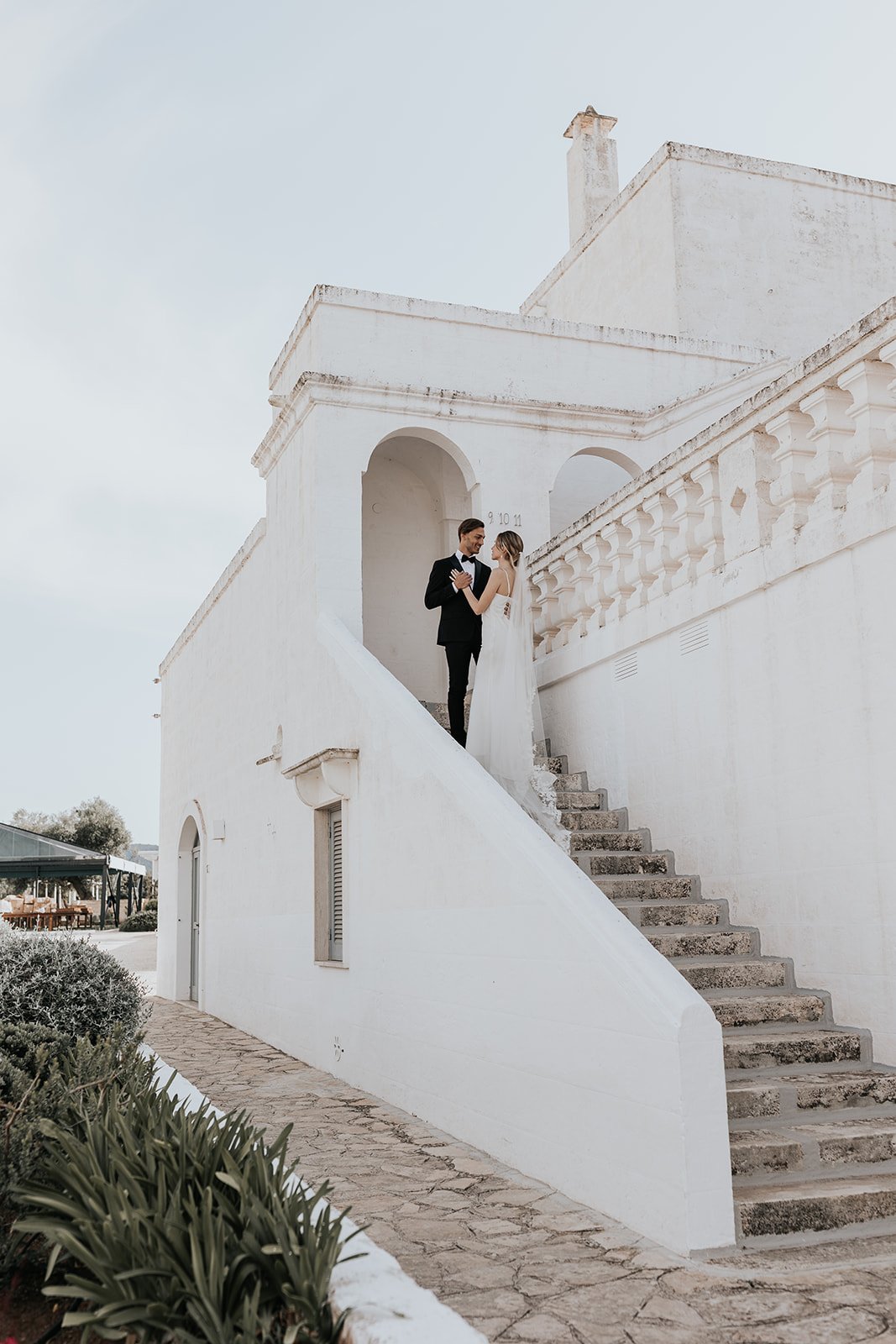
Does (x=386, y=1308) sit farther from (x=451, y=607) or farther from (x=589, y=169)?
(x=589, y=169)

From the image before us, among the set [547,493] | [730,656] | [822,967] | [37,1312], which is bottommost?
[37,1312]

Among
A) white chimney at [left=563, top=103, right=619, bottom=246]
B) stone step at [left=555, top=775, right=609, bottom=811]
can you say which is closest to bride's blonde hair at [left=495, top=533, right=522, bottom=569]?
stone step at [left=555, top=775, right=609, bottom=811]

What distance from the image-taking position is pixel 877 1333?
3.25m

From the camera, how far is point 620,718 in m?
7.73

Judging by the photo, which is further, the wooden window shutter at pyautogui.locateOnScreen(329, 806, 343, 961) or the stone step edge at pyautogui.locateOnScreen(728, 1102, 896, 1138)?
the wooden window shutter at pyautogui.locateOnScreen(329, 806, 343, 961)

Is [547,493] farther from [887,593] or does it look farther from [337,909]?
[887,593]

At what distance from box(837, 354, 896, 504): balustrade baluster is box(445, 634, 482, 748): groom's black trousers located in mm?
3268

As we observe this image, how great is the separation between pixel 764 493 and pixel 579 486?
5475 millimetres

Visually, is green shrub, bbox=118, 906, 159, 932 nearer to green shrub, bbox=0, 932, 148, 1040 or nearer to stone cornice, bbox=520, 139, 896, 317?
stone cornice, bbox=520, 139, 896, 317

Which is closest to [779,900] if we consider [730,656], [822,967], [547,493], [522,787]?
[822,967]

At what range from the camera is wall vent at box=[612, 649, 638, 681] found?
297 inches

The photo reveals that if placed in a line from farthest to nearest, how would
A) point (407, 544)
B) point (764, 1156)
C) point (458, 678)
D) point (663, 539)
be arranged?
point (407, 544) < point (458, 678) < point (663, 539) < point (764, 1156)

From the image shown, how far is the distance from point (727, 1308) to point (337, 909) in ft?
20.0

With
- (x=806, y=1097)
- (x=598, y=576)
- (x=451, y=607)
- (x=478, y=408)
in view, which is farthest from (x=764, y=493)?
(x=478, y=408)
